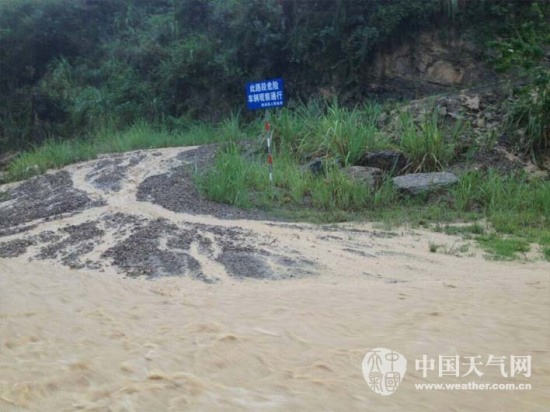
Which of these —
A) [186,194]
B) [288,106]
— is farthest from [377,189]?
[288,106]

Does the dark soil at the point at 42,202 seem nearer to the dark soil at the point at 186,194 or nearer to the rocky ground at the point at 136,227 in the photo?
the rocky ground at the point at 136,227

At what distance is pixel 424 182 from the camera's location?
426 inches

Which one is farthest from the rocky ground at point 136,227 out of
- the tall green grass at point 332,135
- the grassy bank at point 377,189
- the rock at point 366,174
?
the rock at point 366,174

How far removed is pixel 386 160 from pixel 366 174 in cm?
111

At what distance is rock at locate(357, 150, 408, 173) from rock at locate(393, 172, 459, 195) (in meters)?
0.94

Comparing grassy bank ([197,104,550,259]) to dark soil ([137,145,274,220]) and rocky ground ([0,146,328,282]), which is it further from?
rocky ground ([0,146,328,282])

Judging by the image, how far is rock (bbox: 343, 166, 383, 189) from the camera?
10.9 meters

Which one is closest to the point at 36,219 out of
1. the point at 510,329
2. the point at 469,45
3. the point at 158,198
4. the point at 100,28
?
the point at 158,198

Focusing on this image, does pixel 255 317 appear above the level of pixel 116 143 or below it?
above

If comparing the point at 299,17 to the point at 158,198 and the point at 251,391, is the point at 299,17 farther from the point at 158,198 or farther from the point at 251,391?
the point at 251,391

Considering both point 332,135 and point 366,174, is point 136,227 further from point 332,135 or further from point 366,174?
point 332,135

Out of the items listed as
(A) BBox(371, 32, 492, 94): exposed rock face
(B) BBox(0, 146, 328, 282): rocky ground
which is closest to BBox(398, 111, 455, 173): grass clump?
(B) BBox(0, 146, 328, 282): rocky ground

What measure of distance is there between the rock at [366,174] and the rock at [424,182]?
33cm

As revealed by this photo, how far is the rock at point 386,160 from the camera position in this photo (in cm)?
1203
